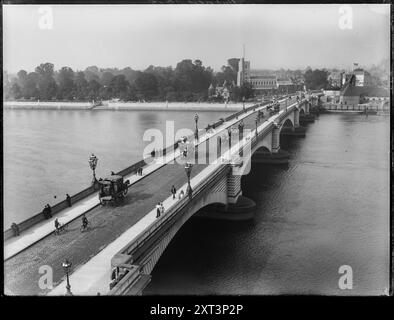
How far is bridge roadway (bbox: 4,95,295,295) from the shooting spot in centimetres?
1180

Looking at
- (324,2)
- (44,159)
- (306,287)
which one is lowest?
(306,287)

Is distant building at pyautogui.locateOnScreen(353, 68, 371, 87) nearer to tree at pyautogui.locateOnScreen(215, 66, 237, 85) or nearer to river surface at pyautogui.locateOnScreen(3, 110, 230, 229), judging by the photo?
tree at pyautogui.locateOnScreen(215, 66, 237, 85)

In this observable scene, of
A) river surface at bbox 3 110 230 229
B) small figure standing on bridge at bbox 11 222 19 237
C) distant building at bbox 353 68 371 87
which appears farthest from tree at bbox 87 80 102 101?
small figure standing on bridge at bbox 11 222 19 237

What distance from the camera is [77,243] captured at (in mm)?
13648

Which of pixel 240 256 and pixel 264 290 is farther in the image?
pixel 240 256

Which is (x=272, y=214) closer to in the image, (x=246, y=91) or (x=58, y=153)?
(x=58, y=153)

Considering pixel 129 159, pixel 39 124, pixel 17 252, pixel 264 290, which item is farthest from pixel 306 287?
pixel 39 124

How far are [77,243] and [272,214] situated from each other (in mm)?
13096

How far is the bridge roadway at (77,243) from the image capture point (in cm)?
1180

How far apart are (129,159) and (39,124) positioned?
25142 millimetres

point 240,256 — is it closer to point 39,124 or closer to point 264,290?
point 264,290

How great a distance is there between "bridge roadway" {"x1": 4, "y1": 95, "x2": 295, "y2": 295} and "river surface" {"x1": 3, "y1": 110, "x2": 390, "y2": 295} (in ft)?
7.97

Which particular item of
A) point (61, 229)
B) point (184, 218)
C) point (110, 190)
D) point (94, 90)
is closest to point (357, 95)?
point (94, 90)

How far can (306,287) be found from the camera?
17.2 meters
